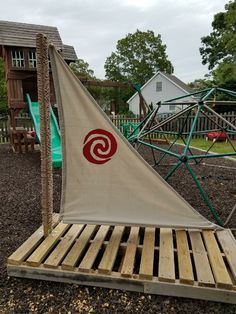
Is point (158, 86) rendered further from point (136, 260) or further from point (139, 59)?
point (136, 260)

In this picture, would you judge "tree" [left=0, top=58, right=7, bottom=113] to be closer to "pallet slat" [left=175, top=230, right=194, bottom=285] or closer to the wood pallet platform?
the wood pallet platform

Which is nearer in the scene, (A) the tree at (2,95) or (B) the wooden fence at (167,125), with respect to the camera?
(B) the wooden fence at (167,125)

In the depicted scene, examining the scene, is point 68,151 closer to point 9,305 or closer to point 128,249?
point 128,249

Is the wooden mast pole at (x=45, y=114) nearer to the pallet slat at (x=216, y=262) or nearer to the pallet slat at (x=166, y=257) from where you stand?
the pallet slat at (x=166, y=257)

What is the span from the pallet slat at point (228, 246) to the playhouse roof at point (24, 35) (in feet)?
26.1

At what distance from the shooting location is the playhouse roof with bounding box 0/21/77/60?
30.4ft

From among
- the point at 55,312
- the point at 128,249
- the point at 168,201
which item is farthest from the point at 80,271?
the point at 168,201

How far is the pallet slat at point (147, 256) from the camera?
2262mm

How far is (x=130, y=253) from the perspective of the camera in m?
2.61

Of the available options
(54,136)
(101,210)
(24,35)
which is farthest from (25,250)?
(24,35)

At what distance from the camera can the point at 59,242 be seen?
9.49 feet

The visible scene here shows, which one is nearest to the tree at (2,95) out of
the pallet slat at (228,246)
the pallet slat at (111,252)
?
the pallet slat at (111,252)

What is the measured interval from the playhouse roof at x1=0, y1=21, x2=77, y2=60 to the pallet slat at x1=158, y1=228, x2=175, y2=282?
7.76 m

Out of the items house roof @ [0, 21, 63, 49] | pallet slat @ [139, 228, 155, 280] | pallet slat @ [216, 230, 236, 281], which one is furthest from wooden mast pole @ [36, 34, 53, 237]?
house roof @ [0, 21, 63, 49]
